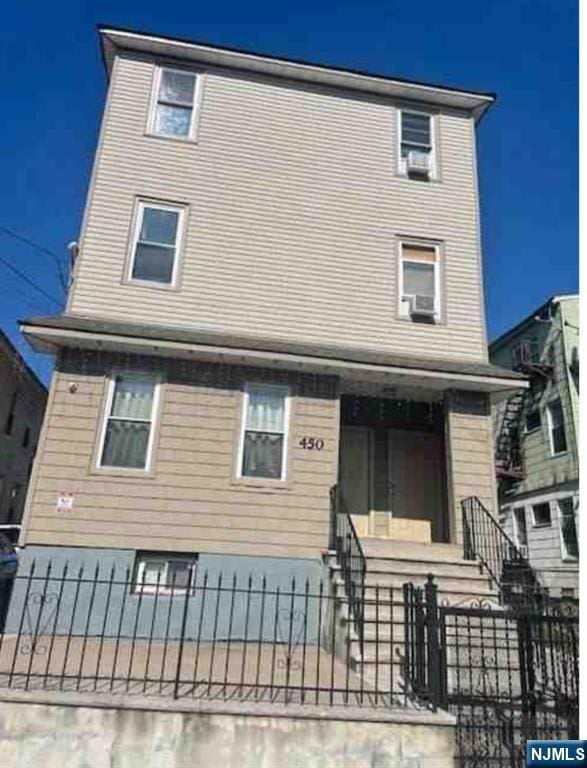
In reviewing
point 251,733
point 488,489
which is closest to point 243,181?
point 488,489

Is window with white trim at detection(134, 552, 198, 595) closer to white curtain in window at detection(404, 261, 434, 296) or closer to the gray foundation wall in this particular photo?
the gray foundation wall

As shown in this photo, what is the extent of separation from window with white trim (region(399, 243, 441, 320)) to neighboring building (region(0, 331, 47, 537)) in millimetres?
13799

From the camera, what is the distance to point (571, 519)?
16.2 m

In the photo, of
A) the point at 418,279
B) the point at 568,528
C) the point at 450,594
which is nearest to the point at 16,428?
the point at 418,279

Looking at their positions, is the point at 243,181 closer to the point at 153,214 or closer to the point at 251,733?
the point at 153,214

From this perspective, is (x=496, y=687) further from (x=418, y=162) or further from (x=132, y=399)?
(x=418, y=162)

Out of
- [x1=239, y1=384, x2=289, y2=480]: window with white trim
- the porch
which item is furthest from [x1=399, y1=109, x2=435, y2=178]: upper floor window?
[x1=239, y1=384, x2=289, y2=480]: window with white trim

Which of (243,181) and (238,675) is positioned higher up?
(243,181)

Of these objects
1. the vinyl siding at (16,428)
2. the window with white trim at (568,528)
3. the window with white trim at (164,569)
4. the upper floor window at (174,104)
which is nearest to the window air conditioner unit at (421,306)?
the upper floor window at (174,104)

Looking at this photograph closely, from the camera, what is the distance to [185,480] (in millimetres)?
8117

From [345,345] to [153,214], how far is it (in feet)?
13.2

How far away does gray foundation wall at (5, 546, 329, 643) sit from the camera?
7.33m

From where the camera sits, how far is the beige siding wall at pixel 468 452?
8742mm

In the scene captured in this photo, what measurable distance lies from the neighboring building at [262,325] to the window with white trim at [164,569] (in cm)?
3
